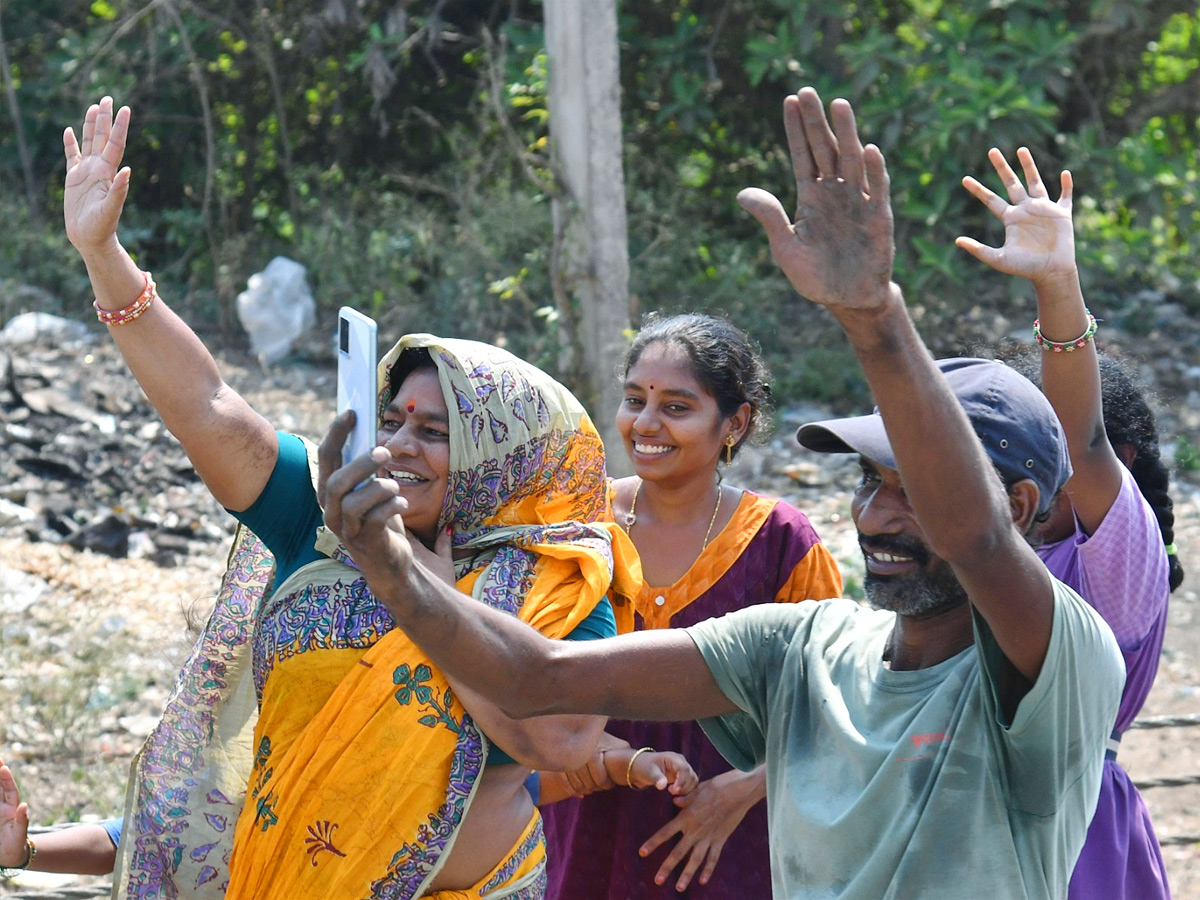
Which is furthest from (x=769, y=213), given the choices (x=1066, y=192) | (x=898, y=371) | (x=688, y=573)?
(x=688, y=573)

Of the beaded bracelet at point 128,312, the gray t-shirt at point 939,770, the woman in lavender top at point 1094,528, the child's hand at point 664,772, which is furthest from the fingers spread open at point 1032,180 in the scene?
the beaded bracelet at point 128,312

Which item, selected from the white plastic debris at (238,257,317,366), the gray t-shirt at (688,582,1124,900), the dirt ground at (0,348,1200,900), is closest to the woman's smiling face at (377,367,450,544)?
the gray t-shirt at (688,582,1124,900)

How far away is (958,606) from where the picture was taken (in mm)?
1901

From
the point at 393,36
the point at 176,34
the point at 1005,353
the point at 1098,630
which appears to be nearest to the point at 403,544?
the point at 1098,630

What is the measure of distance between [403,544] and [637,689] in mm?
421

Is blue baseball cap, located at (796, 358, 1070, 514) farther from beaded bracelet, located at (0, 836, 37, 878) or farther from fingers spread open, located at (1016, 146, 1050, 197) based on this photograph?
beaded bracelet, located at (0, 836, 37, 878)

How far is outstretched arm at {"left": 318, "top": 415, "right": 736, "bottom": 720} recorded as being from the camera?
5.90ft

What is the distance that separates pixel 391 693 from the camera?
2.41 metres

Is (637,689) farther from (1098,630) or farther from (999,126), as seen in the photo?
(999,126)

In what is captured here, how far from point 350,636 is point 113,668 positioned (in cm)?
347

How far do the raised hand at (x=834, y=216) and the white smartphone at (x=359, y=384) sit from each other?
511mm

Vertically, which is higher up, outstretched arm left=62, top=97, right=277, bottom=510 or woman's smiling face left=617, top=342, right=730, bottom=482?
outstretched arm left=62, top=97, right=277, bottom=510

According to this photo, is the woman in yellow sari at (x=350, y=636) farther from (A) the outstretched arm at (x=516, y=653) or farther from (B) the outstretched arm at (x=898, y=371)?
(B) the outstretched arm at (x=898, y=371)

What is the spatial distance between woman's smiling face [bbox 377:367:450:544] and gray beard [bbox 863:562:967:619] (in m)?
0.94
